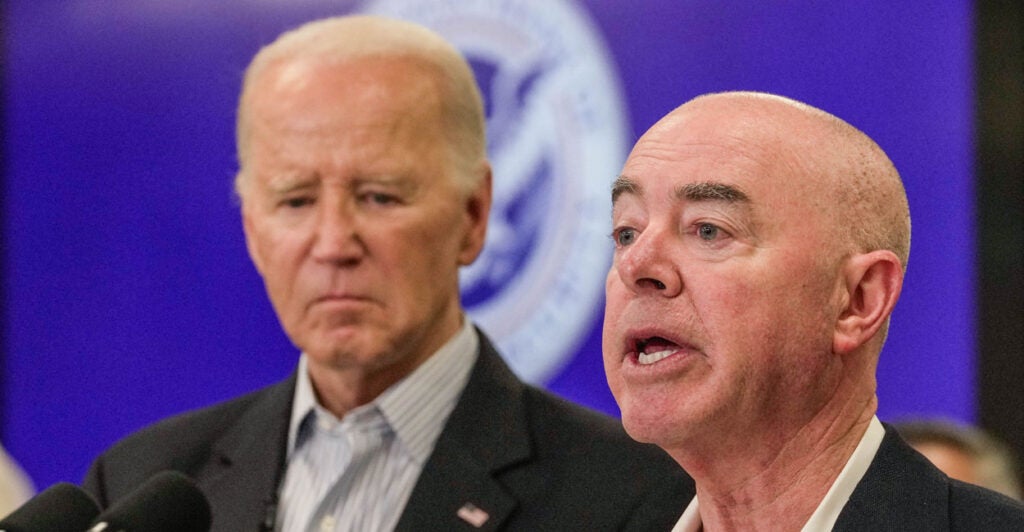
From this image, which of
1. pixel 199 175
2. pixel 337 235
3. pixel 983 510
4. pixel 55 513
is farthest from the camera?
pixel 199 175

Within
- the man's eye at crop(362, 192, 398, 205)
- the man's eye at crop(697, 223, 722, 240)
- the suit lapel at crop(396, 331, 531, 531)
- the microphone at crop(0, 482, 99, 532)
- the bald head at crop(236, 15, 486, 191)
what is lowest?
the suit lapel at crop(396, 331, 531, 531)

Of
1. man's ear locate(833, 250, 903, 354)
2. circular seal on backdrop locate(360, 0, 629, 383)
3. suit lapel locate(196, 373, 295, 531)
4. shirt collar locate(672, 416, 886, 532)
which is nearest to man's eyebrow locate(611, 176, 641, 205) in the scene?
man's ear locate(833, 250, 903, 354)

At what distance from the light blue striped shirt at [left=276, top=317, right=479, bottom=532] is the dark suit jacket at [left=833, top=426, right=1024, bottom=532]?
1006mm

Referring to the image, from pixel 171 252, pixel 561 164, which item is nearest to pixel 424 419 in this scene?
pixel 561 164

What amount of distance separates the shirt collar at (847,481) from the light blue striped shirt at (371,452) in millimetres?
953

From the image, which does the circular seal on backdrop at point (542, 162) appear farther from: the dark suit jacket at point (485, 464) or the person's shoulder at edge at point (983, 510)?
the person's shoulder at edge at point (983, 510)

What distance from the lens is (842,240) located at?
6.82 ft

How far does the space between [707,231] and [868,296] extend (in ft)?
0.80

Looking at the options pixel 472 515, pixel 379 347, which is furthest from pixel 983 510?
pixel 379 347

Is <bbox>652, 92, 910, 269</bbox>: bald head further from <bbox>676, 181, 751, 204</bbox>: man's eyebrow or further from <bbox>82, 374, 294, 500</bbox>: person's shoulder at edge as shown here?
<bbox>82, 374, 294, 500</bbox>: person's shoulder at edge

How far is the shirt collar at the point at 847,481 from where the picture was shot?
208 cm

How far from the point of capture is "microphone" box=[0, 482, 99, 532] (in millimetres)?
1861

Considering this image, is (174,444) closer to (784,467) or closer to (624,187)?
(624,187)

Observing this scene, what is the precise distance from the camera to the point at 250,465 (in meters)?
2.96
